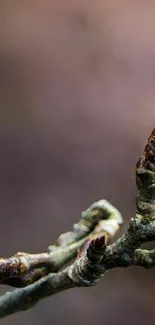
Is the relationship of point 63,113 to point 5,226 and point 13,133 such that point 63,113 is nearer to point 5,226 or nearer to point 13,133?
point 13,133

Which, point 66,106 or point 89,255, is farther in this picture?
point 66,106

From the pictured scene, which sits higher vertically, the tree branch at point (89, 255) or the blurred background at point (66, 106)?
the blurred background at point (66, 106)

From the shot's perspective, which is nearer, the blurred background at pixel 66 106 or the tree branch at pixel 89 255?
the tree branch at pixel 89 255

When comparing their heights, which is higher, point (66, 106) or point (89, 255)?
point (66, 106)

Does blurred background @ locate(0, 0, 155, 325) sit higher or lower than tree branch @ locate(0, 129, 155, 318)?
higher

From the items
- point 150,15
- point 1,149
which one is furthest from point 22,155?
point 150,15
